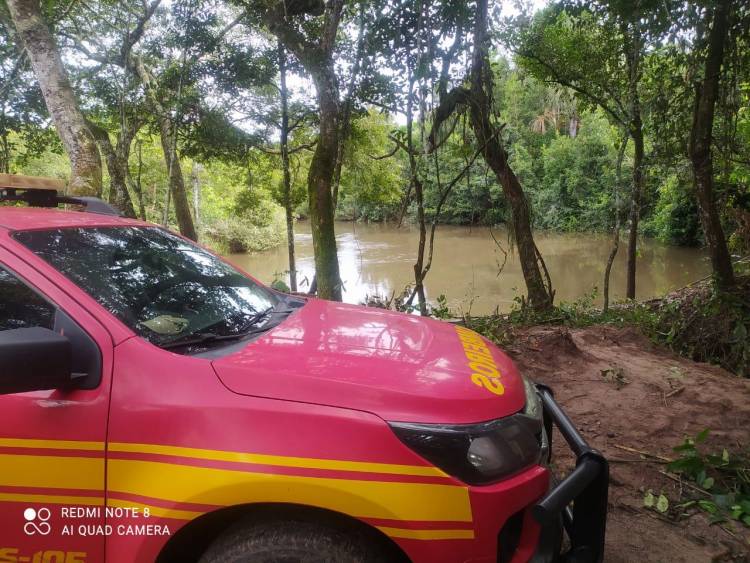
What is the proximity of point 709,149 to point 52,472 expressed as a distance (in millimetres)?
6608

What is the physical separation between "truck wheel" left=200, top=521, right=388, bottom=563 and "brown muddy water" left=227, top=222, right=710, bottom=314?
31.9ft

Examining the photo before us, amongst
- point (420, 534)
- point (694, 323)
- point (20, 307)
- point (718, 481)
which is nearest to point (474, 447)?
point (420, 534)

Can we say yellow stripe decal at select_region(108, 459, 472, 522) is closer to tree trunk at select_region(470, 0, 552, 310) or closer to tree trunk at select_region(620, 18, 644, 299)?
tree trunk at select_region(470, 0, 552, 310)

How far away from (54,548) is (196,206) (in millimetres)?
18258

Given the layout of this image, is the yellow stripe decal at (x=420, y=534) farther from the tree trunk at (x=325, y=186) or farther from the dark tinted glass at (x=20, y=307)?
the tree trunk at (x=325, y=186)

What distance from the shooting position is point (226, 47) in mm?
8484

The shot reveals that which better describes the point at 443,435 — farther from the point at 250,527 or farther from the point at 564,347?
the point at 564,347

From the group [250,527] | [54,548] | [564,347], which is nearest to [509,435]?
[250,527]

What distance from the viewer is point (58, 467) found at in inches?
53.6

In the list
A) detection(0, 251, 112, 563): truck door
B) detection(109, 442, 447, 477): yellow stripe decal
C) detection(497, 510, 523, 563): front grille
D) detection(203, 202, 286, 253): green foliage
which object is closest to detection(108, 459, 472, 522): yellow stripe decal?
detection(109, 442, 447, 477): yellow stripe decal

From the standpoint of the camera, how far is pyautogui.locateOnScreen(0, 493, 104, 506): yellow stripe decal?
1.36m

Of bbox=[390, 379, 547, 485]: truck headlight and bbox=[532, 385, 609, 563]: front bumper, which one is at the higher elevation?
bbox=[390, 379, 547, 485]: truck headlight

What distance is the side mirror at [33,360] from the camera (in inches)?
48.8

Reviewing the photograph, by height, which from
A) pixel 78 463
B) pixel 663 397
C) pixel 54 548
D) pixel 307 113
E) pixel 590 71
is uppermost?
pixel 590 71
